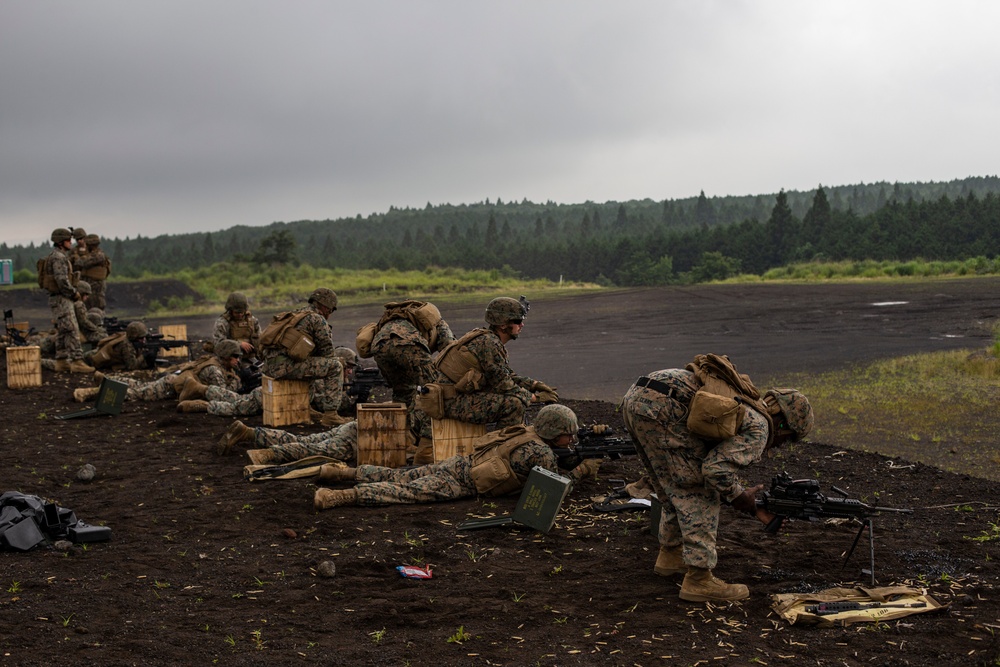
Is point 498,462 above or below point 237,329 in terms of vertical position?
below

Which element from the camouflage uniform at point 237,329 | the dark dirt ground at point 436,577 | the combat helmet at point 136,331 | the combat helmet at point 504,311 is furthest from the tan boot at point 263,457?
the combat helmet at point 136,331

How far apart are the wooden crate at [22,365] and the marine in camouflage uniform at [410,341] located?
373 inches

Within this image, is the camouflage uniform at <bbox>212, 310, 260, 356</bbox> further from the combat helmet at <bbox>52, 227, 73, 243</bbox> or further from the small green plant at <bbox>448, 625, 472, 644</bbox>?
the small green plant at <bbox>448, 625, 472, 644</bbox>

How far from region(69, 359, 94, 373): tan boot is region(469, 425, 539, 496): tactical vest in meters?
13.3

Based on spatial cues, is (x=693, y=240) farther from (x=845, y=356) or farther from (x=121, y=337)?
(x=121, y=337)

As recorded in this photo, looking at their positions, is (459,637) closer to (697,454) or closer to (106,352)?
(697,454)

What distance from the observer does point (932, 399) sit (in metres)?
13.9

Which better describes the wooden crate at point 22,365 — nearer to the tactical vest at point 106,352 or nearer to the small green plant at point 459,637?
the tactical vest at point 106,352

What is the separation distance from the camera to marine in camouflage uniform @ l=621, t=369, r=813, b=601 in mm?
6102

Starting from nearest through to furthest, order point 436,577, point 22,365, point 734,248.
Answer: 1. point 436,577
2. point 22,365
3. point 734,248

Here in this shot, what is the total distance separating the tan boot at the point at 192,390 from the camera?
47.8 ft

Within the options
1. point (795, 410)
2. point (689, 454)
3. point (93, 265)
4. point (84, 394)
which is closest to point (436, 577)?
point (689, 454)

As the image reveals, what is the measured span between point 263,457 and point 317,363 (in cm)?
255

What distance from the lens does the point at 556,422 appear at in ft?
27.5
